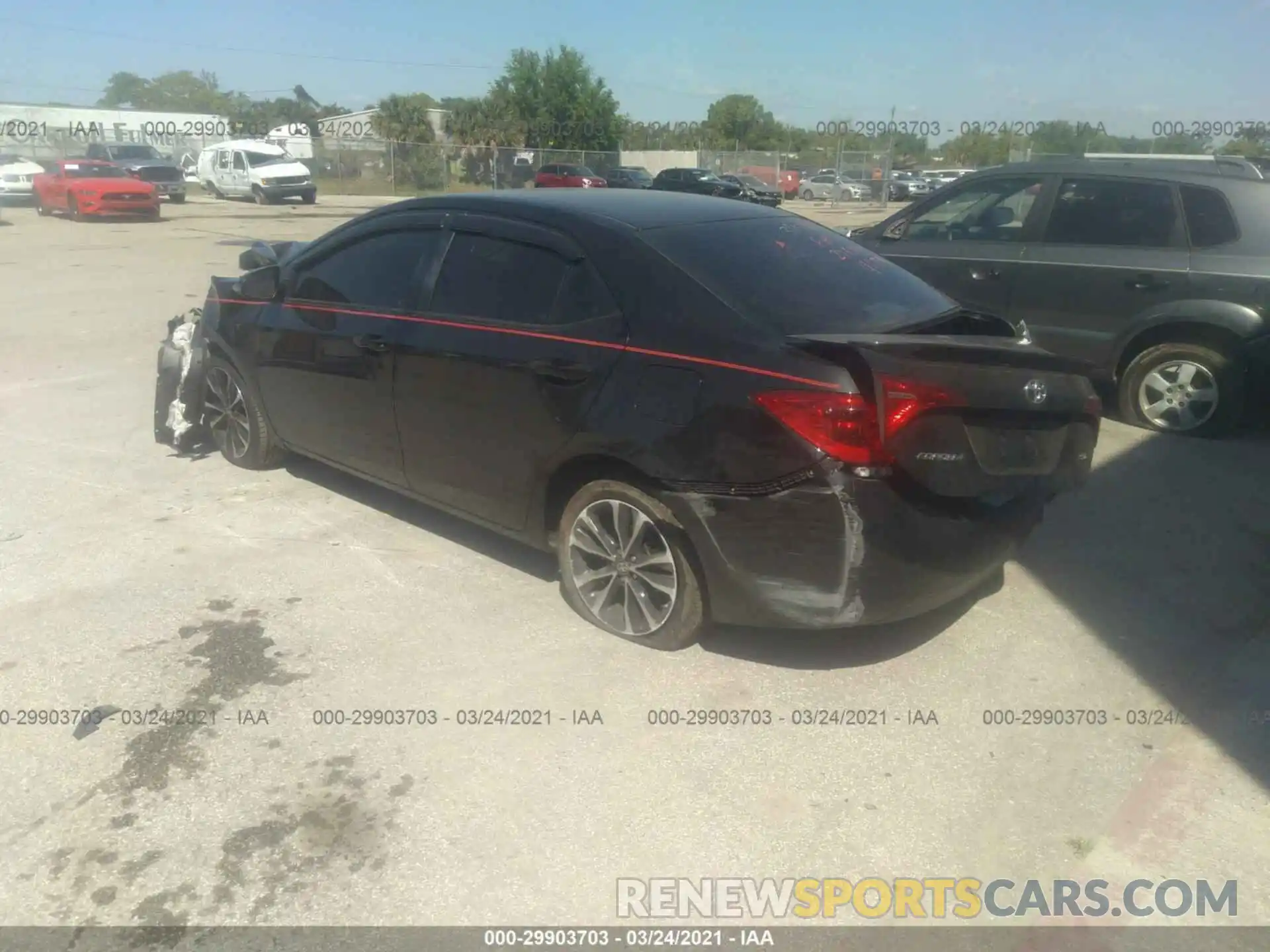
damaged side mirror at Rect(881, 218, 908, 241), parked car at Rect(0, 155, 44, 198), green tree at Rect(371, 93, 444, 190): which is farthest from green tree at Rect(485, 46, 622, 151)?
damaged side mirror at Rect(881, 218, 908, 241)

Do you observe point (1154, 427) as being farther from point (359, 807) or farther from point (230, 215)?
point (230, 215)

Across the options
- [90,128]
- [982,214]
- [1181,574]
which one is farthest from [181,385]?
[90,128]

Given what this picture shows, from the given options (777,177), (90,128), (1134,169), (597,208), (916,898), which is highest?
(90,128)

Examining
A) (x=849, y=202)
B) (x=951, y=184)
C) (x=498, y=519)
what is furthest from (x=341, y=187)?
(x=498, y=519)

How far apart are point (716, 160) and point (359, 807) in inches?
1914

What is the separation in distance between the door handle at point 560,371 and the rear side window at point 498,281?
190mm

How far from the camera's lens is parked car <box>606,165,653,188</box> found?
34906mm

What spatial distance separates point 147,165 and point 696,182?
1768 cm

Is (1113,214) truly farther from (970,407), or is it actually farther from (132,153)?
(132,153)

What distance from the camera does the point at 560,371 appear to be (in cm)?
402

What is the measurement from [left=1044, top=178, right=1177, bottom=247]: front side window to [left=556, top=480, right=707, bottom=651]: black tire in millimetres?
4842

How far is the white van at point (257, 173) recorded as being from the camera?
1342 inches

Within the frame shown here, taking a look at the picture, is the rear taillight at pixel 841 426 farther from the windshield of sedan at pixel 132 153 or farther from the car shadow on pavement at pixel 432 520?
the windshield of sedan at pixel 132 153

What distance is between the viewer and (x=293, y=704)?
3.69 metres
